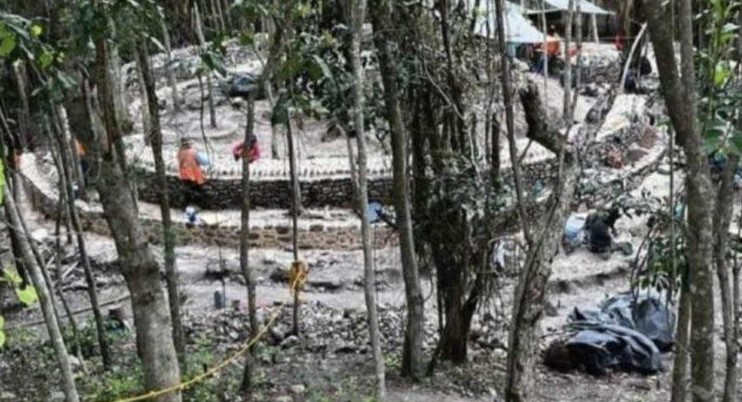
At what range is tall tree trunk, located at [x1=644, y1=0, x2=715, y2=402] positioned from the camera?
2707mm

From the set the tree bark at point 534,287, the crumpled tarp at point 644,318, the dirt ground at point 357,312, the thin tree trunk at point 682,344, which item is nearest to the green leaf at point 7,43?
the tree bark at point 534,287

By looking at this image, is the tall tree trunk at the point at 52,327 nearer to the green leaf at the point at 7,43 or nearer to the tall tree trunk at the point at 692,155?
the green leaf at the point at 7,43

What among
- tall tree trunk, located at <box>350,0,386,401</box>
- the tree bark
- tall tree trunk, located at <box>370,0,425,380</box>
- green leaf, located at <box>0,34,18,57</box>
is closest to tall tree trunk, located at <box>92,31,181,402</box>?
green leaf, located at <box>0,34,18,57</box>

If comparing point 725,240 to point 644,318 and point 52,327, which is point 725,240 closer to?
point 52,327

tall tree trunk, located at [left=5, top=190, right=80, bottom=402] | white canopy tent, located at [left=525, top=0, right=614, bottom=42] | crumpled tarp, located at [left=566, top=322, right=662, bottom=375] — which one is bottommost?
crumpled tarp, located at [left=566, top=322, right=662, bottom=375]

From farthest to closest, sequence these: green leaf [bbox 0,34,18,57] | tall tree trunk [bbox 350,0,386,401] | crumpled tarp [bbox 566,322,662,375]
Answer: crumpled tarp [bbox 566,322,662,375], tall tree trunk [bbox 350,0,386,401], green leaf [bbox 0,34,18,57]

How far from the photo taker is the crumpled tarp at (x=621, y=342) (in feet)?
27.1

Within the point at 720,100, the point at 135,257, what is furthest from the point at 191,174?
the point at 720,100

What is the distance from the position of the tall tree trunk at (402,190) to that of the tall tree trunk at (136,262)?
8.09ft

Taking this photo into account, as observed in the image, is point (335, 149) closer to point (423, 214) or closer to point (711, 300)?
point (423, 214)

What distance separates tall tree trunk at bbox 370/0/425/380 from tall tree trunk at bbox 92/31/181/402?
97.1 inches

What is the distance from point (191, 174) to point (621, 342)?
23.6 ft

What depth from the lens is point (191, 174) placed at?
517 inches

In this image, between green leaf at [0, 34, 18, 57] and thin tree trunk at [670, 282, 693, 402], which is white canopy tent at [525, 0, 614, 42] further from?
green leaf at [0, 34, 18, 57]
